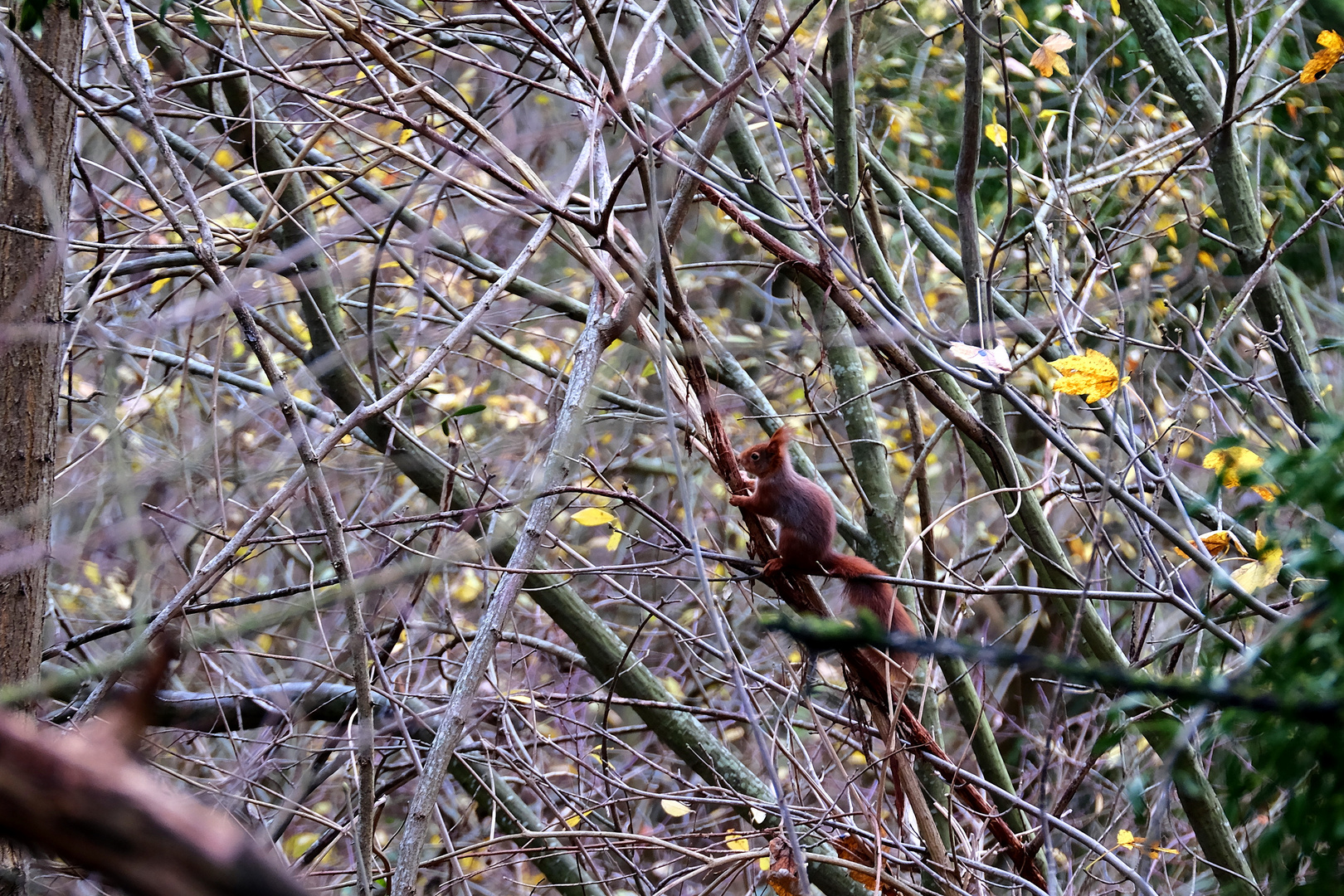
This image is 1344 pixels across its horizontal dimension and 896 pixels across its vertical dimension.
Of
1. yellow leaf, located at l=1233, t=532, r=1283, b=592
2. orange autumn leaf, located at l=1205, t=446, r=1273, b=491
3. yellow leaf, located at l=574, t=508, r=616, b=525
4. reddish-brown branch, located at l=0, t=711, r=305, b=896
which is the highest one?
reddish-brown branch, located at l=0, t=711, r=305, b=896

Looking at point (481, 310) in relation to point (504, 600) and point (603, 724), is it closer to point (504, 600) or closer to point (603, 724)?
point (504, 600)

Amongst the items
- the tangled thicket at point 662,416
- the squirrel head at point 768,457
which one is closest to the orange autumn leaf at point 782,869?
the tangled thicket at point 662,416

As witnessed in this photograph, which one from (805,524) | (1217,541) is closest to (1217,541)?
(1217,541)

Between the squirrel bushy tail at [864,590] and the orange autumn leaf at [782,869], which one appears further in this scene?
the squirrel bushy tail at [864,590]

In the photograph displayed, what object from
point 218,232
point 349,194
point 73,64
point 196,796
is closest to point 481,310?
point 73,64

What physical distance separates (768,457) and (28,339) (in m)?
1.91

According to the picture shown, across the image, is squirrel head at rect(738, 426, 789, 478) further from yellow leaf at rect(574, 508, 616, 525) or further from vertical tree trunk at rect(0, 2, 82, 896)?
vertical tree trunk at rect(0, 2, 82, 896)

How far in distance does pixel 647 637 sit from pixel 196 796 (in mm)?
2210

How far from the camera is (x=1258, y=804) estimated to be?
41.9 inches

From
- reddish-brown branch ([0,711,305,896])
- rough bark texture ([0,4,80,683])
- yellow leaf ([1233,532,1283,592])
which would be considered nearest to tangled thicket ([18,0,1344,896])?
yellow leaf ([1233,532,1283,592])

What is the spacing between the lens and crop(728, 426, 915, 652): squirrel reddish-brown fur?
9.23 feet

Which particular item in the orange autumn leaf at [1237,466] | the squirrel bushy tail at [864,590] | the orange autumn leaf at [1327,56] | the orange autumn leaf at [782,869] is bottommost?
the orange autumn leaf at [782,869]

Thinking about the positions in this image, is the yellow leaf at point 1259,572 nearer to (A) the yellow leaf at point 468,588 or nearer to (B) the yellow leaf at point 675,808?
(B) the yellow leaf at point 675,808

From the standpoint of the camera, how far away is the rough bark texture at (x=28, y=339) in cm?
220
